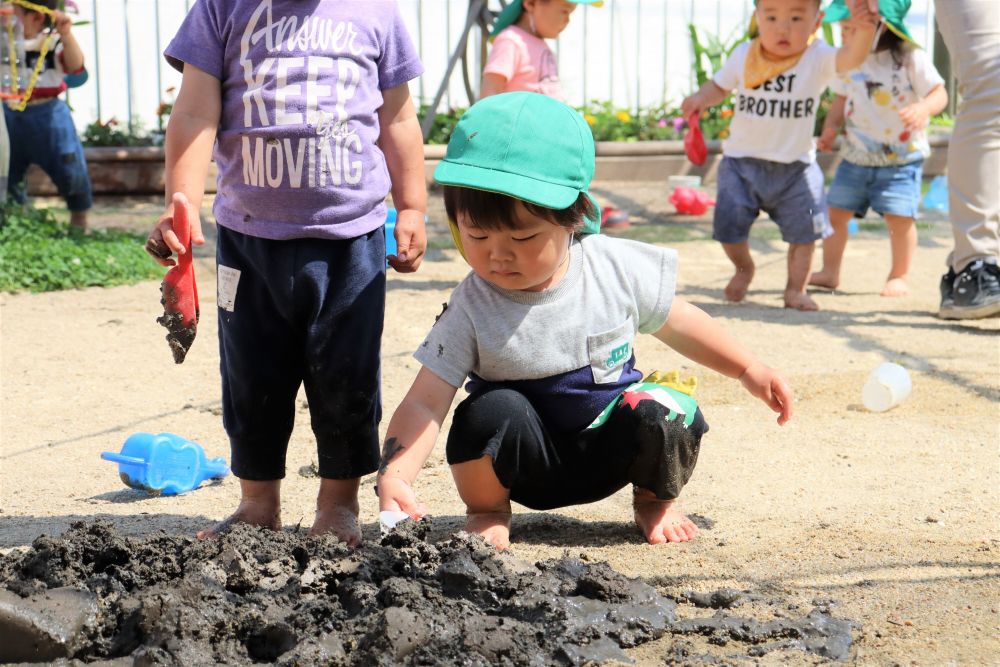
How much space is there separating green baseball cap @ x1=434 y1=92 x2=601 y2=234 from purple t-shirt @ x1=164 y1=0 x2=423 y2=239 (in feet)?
0.99

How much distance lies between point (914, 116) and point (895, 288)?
2.92 feet

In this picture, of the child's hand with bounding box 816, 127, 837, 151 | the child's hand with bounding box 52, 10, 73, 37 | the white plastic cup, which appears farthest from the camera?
the child's hand with bounding box 52, 10, 73, 37

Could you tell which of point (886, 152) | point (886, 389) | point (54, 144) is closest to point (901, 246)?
point (886, 152)

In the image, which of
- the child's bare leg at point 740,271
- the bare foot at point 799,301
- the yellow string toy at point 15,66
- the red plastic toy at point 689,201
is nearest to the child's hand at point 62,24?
the yellow string toy at point 15,66

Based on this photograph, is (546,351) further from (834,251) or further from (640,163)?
(640,163)

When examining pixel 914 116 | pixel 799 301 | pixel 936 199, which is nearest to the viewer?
pixel 914 116

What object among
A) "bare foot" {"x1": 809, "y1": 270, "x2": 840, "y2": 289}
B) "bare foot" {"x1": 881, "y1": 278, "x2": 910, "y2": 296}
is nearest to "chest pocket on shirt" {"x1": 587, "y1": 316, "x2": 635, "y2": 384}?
"bare foot" {"x1": 881, "y1": 278, "x2": 910, "y2": 296}

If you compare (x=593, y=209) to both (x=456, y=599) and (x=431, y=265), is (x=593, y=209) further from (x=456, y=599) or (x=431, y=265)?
(x=431, y=265)

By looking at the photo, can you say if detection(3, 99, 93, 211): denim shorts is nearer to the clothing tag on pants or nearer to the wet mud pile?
the clothing tag on pants

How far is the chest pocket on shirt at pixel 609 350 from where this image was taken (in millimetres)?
2820

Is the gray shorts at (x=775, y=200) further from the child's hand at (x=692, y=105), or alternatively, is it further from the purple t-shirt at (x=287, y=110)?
the purple t-shirt at (x=287, y=110)

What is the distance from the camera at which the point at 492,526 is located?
280cm

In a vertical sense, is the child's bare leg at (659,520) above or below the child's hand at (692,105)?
below

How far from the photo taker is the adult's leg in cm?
511
